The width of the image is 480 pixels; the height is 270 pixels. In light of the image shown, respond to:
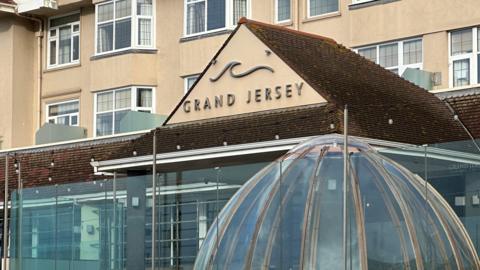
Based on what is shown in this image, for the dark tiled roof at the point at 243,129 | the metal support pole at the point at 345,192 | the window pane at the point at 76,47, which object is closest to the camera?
the metal support pole at the point at 345,192

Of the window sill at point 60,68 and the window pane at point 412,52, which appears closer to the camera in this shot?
the window pane at point 412,52

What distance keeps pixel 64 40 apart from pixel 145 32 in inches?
189

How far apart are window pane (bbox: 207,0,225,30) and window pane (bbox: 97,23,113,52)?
4567 mm

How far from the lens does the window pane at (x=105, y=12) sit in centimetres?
4619

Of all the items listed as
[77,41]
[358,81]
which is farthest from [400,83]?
[77,41]

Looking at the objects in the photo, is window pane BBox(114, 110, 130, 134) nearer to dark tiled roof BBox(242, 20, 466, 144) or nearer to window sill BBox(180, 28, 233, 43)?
window sill BBox(180, 28, 233, 43)

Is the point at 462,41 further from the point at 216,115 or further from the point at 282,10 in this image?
the point at 216,115

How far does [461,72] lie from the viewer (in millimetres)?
36844

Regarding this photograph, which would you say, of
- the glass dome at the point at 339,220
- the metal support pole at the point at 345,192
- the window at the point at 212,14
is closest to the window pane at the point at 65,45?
the window at the point at 212,14

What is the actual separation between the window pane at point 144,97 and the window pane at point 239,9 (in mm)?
4736

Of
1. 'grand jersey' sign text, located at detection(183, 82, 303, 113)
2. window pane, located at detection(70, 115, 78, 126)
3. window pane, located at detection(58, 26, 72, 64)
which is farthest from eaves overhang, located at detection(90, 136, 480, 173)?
window pane, located at detection(58, 26, 72, 64)

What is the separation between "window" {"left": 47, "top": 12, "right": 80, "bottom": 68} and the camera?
48719 mm

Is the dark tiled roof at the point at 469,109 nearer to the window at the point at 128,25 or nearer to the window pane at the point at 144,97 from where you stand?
the window pane at the point at 144,97

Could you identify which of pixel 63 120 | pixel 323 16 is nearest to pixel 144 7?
pixel 63 120
